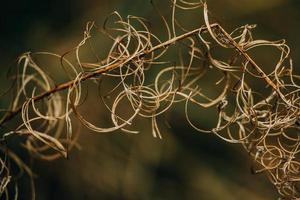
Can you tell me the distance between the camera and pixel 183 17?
2.50ft

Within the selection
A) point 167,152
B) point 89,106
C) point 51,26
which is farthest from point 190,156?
point 51,26

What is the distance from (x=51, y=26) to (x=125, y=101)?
0.49 feet

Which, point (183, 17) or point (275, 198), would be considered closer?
point (275, 198)

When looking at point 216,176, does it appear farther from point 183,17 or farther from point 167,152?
point 183,17

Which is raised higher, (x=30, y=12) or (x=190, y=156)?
(x=30, y=12)

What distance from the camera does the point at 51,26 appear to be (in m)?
0.77

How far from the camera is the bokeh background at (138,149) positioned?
68cm

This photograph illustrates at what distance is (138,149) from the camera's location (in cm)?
70

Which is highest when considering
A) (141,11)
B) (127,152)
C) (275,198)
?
(141,11)

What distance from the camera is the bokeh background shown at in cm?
68

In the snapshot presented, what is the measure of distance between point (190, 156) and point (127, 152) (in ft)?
0.26

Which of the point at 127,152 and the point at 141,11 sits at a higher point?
the point at 141,11

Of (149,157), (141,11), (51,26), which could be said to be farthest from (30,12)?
(149,157)

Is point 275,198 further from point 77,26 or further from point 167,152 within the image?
point 77,26
